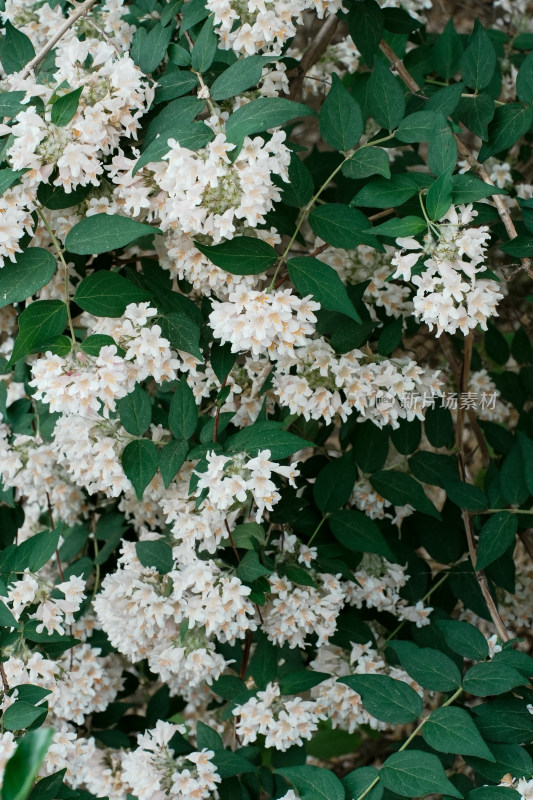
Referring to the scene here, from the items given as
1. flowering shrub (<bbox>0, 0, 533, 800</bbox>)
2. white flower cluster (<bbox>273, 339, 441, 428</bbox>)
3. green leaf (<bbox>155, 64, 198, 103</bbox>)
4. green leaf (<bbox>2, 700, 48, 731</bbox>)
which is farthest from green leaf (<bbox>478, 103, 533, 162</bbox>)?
green leaf (<bbox>2, 700, 48, 731</bbox>)

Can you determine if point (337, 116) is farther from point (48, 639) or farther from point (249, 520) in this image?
point (48, 639)

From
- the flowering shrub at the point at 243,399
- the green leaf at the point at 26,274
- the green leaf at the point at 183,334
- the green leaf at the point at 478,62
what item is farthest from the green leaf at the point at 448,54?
the green leaf at the point at 26,274

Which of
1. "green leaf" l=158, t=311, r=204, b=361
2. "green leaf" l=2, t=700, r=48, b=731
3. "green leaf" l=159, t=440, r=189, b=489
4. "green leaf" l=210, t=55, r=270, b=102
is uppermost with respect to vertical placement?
"green leaf" l=210, t=55, r=270, b=102

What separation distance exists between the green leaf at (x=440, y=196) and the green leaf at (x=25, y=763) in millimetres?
830

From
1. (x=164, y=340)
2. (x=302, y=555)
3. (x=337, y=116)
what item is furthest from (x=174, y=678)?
(x=337, y=116)

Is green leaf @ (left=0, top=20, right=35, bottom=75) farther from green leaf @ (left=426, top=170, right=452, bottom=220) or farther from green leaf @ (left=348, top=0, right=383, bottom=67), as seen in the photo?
green leaf @ (left=426, top=170, right=452, bottom=220)

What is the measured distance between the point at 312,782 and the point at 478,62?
1147 millimetres

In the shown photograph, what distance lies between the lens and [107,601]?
136cm

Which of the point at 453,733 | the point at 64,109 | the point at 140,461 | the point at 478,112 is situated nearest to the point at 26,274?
the point at 64,109

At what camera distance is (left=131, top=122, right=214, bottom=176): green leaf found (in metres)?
1.04

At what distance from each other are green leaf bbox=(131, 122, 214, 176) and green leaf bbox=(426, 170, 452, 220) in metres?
0.30

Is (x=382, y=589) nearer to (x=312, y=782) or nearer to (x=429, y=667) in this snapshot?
(x=429, y=667)

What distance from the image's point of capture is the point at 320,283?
1111 millimetres

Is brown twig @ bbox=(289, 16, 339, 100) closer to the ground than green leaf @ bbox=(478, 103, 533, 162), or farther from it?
farther from it
